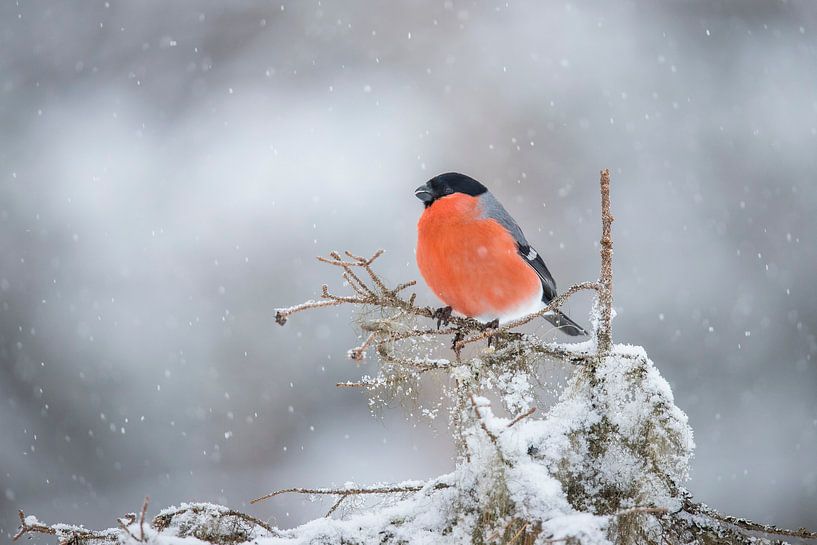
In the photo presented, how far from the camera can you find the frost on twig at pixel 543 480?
1364 millimetres

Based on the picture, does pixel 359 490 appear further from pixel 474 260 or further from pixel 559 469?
pixel 474 260

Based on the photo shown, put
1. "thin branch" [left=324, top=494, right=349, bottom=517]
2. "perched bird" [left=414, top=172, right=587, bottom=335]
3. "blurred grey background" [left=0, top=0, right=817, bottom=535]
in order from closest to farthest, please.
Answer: "thin branch" [left=324, top=494, right=349, bottom=517], "perched bird" [left=414, top=172, right=587, bottom=335], "blurred grey background" [left=0, top=0, right=817, bottom=535]

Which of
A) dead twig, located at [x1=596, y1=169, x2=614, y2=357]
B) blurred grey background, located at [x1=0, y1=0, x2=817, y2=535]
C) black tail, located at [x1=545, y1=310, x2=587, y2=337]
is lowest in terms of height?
dead twig, located at [x1=596, y1=169, x2=614, y2=357]

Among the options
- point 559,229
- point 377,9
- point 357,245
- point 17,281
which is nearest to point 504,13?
point 377,9

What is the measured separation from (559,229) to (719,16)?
3.61 meters

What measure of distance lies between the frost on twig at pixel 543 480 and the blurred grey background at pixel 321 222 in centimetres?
395

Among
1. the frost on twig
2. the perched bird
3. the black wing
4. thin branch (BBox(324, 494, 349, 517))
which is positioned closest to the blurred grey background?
the black wing

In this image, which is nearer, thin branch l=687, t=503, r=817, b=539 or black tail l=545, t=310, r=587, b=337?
thin branch l=687, t=503, r=817, b=539

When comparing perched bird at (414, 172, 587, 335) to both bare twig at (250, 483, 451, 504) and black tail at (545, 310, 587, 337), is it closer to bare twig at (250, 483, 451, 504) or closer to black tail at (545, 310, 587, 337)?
black tail at (545, 310, 587, 337)

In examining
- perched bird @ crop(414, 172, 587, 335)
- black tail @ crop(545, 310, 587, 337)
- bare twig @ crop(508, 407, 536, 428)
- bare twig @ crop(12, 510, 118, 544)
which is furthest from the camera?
black tail @ crop(545, 310, 587, 337)

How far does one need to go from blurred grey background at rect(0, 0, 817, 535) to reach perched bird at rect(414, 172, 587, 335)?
2.75m

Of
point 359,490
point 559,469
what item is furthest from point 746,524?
point 359,490

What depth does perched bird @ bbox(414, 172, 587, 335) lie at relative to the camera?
303cm

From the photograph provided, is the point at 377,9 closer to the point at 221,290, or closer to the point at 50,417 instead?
the point at 221,290
